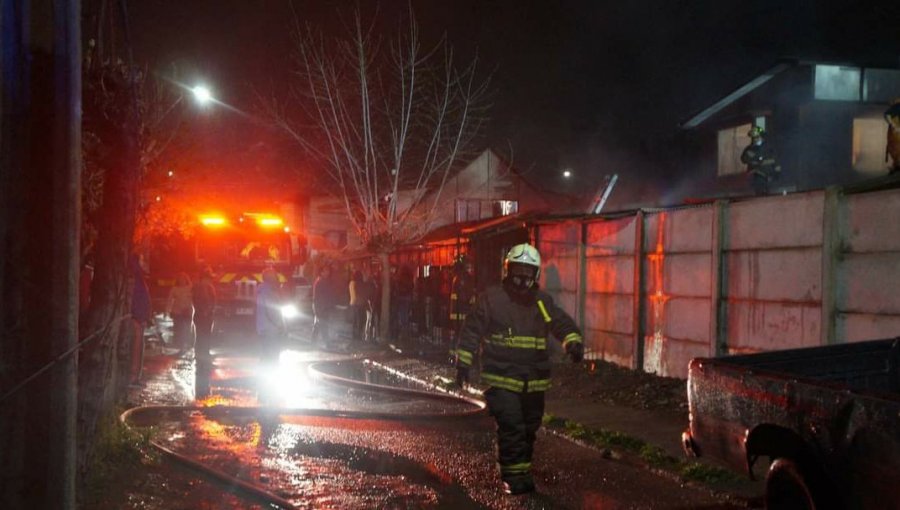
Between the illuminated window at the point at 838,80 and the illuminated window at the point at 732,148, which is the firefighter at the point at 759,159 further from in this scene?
the illuminated window at the point at 732,148

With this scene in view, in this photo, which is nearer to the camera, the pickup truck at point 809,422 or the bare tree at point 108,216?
the pickup truck at point 809,422

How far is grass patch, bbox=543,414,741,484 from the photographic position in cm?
689

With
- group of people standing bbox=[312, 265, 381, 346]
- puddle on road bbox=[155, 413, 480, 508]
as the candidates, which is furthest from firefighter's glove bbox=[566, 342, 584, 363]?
group of people standing bbox=[312, 265, 381, 346]

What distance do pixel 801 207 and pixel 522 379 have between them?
14.8 feet

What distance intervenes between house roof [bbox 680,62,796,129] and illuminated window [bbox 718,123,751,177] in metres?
0.95

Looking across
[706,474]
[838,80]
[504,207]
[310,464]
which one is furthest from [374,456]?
[504,207]

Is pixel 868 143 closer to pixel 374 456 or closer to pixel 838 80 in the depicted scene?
pixel 838 80

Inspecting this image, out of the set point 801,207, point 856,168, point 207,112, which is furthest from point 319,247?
point 801,207

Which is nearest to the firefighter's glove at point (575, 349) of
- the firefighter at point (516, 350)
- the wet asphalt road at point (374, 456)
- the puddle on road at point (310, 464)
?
the firefighter at point (516, 350)

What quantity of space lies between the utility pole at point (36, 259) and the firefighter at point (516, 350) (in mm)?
3374

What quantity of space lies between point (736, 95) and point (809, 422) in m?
23.3

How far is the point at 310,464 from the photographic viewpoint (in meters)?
7.52

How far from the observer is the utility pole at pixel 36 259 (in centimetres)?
377

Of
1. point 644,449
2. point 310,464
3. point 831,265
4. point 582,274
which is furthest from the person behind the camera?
point 582,274
